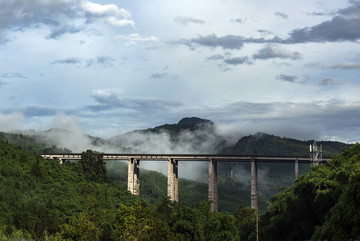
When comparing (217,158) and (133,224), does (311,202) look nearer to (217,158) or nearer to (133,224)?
(133,224)

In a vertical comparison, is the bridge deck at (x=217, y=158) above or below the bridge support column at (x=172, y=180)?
above

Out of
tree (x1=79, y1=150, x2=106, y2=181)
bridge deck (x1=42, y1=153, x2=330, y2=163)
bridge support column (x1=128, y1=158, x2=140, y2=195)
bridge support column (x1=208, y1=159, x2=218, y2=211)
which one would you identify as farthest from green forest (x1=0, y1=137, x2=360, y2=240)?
bridge support column (x1=208, y1=159, x2=218, y2=211)

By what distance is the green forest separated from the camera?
9262 centimetres

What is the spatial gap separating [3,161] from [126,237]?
68.8m

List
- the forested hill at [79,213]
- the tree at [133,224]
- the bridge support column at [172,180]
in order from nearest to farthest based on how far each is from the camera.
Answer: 1. the tree at [133,224]
2. the forested hill at [79,213]
3. the bridge support column at [172,180]

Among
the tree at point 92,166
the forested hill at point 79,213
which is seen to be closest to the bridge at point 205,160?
the tree at point 92,166

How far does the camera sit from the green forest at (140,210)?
92625mm

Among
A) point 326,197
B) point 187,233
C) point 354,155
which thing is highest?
point 354,155

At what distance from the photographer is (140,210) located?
319ft

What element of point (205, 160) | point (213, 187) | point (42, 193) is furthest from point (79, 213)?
point (205, 160)

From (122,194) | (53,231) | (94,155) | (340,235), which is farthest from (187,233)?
(94,155)

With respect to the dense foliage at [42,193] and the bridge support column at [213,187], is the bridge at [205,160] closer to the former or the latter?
the bridge support column at [213,187]

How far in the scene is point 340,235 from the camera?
6844 cm

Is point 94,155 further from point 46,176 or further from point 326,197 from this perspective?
point 326,197
